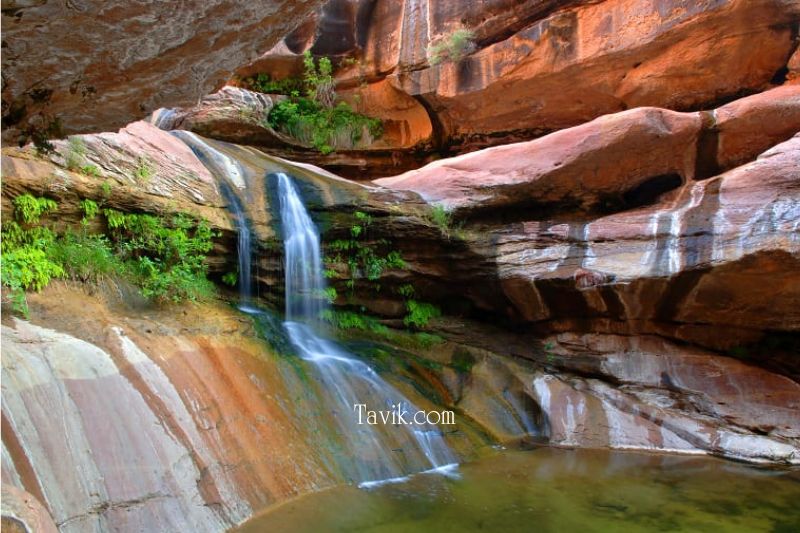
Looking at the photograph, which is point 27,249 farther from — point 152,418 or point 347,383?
point 347,383

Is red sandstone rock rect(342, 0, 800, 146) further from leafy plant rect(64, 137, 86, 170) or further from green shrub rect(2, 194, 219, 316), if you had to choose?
leafy plant rect(64, 137, 86, 170)

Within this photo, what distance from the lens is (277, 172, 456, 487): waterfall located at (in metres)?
6.61

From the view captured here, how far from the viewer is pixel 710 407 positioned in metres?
8.59

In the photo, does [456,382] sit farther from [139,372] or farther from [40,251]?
[40,251]

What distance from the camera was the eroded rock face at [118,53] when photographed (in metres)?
2.47

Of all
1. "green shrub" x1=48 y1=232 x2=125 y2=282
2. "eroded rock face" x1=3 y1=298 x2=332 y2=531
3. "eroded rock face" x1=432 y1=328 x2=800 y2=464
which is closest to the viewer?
"eroded rock face" x1=3 y1=298 x2=332 y2=531

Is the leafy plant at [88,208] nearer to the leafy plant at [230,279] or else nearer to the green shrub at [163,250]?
the green shrub at [163,250]

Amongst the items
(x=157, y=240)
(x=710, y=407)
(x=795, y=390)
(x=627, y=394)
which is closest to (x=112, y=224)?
(x=157, y=240)

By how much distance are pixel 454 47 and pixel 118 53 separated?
1273 centimetres

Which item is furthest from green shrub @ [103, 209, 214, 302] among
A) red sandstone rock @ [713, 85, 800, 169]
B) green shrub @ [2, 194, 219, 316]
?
red sandstone rock @ [713, 85, 800, 169]

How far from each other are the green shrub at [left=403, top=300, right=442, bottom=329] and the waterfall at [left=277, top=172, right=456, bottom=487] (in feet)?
5.51

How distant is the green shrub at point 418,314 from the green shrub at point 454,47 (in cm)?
730

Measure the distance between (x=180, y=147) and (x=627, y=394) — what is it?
26.3 ft

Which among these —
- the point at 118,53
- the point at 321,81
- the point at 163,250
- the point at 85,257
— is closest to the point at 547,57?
the point at 321,81
